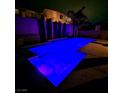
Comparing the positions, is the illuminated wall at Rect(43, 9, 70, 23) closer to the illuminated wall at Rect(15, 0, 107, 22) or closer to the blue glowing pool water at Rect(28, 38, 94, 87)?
the illuminated wall at Rect(15, 0, 107, 22)

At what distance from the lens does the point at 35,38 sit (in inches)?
59.7

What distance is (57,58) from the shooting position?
4.99 feet

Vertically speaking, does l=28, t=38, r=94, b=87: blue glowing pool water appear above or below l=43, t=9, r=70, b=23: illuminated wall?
below

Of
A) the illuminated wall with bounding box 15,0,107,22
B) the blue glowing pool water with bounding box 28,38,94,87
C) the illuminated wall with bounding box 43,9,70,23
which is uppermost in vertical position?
the illuminated wall with bounding box 15,0,107,22

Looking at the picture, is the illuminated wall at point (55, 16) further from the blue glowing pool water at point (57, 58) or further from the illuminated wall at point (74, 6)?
the blue glowing pool water at point (57, 58)

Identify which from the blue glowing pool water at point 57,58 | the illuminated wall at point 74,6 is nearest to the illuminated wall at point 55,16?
the illuminated wall at point 74,6

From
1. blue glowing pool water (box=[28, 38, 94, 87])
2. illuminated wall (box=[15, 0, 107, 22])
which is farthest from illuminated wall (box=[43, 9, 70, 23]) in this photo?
blue glowing pool water (box=[28, 38, 94, 87])

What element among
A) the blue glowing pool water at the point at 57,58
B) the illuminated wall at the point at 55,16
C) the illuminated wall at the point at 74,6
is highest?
the illuminated wall at the point at 74,6

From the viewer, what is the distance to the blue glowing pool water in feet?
4.94

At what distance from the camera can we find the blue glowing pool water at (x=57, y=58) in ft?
4.94

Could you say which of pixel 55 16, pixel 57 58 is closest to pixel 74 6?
pixel 55 16

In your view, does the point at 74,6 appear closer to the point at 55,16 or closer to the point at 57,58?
the point at 55,16

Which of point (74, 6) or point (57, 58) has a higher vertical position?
point (74, 6)
